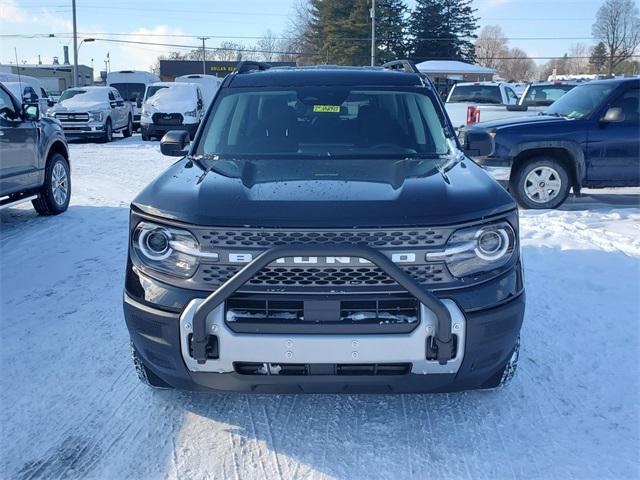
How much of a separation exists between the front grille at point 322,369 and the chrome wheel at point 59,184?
645 cm

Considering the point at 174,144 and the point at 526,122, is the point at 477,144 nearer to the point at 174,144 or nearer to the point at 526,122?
the point at 174,144

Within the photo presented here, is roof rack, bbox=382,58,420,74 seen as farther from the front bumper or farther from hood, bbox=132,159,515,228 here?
the front bumper

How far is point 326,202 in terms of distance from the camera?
2.78m

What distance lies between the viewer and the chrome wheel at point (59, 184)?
27.2ft

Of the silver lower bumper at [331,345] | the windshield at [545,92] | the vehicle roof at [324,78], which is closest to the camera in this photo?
the silver lower bumper at [331,345]

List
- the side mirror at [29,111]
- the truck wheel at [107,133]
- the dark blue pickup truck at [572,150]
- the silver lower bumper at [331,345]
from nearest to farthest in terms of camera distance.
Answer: the silver lower bumper at [331,345] → the side mirror at [29,111] → the dark blue pickup truck at [572,150] → the truck wheel at [107,133]

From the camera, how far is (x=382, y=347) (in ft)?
8.63

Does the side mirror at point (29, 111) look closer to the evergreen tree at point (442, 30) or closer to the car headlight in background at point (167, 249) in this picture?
the car headlight in background at point (167, 249)

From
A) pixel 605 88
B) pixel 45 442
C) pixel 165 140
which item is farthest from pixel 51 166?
pixel 605 88

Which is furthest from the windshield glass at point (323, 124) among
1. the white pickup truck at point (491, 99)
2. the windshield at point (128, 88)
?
the windshield at point (128, 88)

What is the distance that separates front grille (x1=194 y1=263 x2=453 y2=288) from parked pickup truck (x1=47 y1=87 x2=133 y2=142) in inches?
691

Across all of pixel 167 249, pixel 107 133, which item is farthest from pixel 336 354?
pixel 107 133

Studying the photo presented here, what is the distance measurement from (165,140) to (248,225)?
7.01 feet

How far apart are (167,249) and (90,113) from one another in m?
18.3
